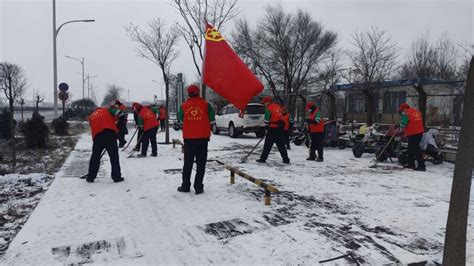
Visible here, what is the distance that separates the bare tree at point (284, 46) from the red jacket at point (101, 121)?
17.9m

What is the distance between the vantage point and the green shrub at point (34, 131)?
40.7ft

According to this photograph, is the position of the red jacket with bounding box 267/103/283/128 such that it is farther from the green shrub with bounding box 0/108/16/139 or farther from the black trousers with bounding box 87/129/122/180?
the green shrub with bounding box 0/108/16/139

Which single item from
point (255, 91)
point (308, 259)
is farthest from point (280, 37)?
point (308, 259)

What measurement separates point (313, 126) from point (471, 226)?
5.84m

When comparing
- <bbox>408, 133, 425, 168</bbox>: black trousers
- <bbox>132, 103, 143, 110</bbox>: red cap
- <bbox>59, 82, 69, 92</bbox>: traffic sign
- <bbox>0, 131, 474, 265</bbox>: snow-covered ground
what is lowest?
<bbox>0, 131, 474, 265</bbox>: snow-covered ground

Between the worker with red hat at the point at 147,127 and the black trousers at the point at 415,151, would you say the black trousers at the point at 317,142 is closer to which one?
the black trousers at the point at 415,151

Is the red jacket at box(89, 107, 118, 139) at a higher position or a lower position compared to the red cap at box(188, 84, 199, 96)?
lower

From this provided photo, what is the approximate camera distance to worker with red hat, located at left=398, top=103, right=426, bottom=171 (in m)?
8.95

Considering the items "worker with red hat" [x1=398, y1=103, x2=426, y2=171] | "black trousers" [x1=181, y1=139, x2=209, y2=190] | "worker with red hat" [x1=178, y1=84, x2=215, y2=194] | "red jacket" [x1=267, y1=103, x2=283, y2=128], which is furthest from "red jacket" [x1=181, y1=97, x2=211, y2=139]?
"worker with red hat" [x1=398, y1=103, x2=426, y2=171]

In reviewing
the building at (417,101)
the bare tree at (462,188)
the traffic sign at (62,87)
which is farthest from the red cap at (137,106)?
the bare tree at (462,188)

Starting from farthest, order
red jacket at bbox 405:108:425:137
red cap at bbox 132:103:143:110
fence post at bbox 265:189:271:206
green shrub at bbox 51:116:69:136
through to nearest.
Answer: green shrub at bbox 51:116:69:136, red cap at bbox 132:103:143:110, red jacket at bbox 405:108:425:137, fence post at bbox 265:189:271:206

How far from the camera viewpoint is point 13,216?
206 inches

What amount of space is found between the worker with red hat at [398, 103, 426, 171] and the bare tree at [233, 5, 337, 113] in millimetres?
15579

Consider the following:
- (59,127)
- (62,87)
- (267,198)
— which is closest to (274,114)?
(267,198)
